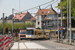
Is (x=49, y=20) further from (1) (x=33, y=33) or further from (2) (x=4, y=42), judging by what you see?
(2) (x=4, y=42)

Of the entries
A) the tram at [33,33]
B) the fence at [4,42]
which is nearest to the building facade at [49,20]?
the tram at [33,33]

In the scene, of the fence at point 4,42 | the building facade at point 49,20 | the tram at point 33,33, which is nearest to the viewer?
the fence at point 4,42

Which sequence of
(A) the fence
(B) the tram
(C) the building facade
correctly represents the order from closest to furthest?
1. (A) the fence
2. (B) the tram
3. (C) the building facade

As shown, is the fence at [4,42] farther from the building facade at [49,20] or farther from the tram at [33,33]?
the building facade at [49,20]

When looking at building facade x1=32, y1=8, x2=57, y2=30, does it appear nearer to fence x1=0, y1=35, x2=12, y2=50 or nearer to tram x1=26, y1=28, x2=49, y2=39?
tram x1=26, y1=28, x2=49, y2=39

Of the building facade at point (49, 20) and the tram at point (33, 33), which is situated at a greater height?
the building facade at point (49, 20)

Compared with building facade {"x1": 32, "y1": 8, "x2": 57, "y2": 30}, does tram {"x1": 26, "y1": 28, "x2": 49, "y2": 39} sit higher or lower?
lower

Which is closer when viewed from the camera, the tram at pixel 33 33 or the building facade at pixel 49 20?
the tram at pixel 33 33

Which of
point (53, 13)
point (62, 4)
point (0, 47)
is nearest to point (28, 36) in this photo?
point (62, 4)

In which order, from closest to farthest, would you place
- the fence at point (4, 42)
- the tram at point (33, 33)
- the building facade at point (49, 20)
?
the fence at point (4, 42) → the tram at point (33, 33) → the building facade at point (49, 20)

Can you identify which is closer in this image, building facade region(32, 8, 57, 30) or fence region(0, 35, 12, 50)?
fence region(0, 35, 12, 50)

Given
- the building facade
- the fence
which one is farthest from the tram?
the building facade

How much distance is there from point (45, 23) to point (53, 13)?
585 centimetres

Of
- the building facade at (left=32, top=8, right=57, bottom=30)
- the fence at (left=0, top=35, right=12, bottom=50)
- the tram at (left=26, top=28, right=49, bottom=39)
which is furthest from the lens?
Answer: the building facade at (left=32, top=8, right=57, bottom=30)
